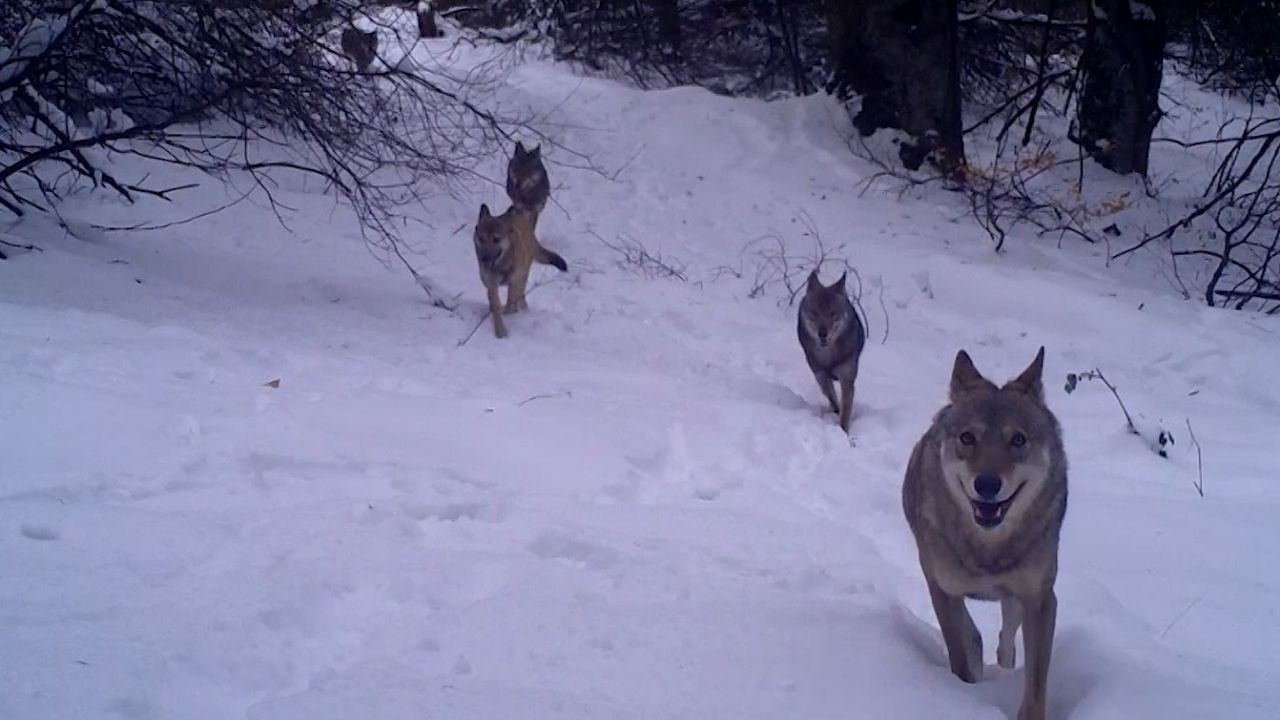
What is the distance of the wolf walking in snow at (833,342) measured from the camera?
9039 millimetres

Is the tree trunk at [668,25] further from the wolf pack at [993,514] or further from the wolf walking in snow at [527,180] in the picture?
the wolf pack at [993,514]

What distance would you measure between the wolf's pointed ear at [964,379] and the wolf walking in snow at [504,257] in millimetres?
6370

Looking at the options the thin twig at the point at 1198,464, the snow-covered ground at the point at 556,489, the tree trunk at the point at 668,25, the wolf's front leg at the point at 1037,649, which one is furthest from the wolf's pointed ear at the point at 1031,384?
the tree trunk at the point at 668,25

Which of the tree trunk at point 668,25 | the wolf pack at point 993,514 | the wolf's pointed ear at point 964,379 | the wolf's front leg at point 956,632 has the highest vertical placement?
the tree trunk at point 668,25

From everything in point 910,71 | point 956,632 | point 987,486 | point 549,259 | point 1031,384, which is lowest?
point 549,259

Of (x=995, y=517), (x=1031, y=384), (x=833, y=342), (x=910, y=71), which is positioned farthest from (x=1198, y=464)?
(x=910, y=71)

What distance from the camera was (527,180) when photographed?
14.9m

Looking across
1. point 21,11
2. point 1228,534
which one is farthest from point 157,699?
point 21,11

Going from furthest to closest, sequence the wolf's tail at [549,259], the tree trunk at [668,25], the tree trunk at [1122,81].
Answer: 1. the tree trunk at [668,25]
2. the tree trunk at [1122,81]
3. the wolf's tail at [549,259]

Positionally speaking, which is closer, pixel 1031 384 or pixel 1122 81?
pixel 1031 384

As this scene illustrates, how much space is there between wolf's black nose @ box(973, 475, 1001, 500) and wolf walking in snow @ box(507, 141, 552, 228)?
11.3 m

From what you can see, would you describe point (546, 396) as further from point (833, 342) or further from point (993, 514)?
point (993, 514)

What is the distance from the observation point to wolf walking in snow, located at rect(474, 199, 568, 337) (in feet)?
35.3

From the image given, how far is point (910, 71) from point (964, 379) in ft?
43.4
